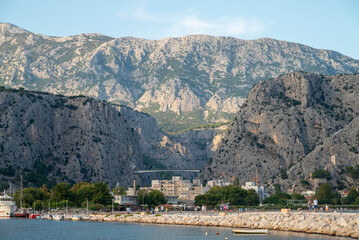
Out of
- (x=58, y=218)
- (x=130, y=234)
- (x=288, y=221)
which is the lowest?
(x=130, y=234)

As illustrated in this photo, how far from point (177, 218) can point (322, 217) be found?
141ft

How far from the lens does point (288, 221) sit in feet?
368

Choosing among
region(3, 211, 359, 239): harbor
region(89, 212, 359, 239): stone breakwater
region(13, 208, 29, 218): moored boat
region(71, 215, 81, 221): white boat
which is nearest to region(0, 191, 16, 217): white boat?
region(13, 208, 29, 218): moored boat

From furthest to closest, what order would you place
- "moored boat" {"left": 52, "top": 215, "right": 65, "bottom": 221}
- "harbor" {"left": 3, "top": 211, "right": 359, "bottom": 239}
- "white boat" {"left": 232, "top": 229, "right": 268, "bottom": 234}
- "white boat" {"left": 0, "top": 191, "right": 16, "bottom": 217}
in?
"white boat" {"left": 0, "top": 191, "right": 16, "bottom": 217} < "moored boat" {"left": 52, "top": 215, "right": 65, "bottom": 221} < "white boat" {"left": 232, "top": 229, "right": 268, "bottom": 234} < "harbor" {"left": 3, "top": 211, "right": 359, "bottom": 239}

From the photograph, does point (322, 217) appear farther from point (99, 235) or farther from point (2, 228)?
point (2, 228)

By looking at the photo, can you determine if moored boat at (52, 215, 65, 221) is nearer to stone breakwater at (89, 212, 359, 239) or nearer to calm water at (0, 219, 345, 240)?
stone breakwater at (89, 212, 359, 239)

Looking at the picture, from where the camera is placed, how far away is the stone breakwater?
9832 cm

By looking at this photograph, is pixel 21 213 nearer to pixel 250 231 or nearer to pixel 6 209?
pixel 6 209

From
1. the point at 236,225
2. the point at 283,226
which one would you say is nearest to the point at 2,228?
the point at 236,225

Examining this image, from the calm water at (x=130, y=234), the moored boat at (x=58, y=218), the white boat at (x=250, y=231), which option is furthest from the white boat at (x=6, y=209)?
the white boat at (x=250, y=231)

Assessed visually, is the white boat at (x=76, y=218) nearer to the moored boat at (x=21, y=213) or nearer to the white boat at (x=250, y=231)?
the moored boat at (x=21, y=213)

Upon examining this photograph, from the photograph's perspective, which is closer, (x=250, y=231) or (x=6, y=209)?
(x=250, y=231)

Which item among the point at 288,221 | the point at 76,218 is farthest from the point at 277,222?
the point at 76,218

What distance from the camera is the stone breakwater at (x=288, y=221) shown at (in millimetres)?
98325
